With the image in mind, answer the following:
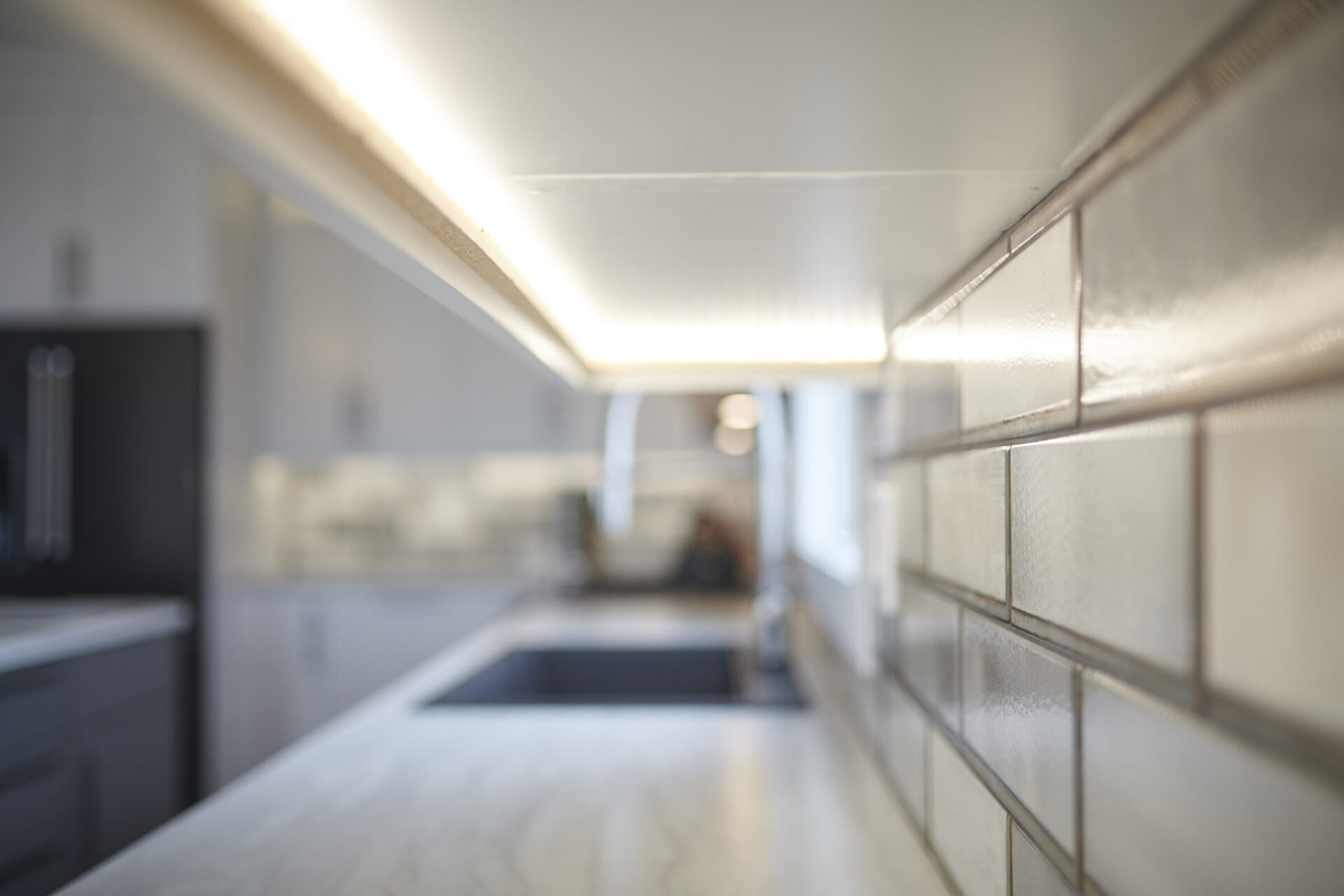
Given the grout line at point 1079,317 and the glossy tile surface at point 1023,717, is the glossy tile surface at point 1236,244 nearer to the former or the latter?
the grout line at point 1079,317

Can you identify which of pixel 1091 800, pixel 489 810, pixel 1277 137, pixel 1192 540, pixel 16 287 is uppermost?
pixel 16 287

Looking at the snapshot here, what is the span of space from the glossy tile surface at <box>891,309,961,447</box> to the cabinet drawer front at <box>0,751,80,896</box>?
2427mm

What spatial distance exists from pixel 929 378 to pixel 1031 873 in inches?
19.0

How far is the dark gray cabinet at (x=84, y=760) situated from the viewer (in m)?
2.21

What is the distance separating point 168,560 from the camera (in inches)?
117

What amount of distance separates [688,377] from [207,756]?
2686 mm

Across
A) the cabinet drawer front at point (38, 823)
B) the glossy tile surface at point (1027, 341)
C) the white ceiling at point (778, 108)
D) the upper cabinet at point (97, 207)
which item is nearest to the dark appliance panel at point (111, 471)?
the upper cabinet at point (97, 207)

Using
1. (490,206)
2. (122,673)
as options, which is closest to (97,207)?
(122,673)

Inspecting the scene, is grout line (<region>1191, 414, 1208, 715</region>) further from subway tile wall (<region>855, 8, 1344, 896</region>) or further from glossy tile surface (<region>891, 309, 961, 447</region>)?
glossy tile surface (<region>891, 309, 961, 447</region>)

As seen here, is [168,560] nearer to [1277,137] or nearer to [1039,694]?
[1039,694]

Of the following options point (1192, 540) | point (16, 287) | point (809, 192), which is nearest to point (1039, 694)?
point (1192, 540)

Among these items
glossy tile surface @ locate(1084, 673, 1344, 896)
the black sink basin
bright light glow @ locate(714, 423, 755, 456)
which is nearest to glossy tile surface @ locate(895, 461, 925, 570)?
glossy tile surface @ locate(1084, 673, 1344, 896)

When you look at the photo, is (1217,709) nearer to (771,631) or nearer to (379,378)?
(771,631)

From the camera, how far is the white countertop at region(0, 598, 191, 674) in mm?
2242
